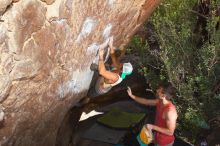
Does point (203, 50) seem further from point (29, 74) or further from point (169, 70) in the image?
point (29, 74)

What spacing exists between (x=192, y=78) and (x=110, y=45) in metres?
1.41

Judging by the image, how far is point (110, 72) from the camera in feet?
20.0

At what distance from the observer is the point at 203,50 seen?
268 inches

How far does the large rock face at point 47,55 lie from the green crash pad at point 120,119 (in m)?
0.94

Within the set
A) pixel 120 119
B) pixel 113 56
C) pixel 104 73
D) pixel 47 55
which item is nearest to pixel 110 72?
pixel 104 73

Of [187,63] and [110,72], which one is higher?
[110,72]

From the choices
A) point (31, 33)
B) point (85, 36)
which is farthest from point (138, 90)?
point (31, 33)

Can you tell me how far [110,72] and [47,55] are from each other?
1.24 metres

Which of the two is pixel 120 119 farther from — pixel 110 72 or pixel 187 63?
pixel 110 72

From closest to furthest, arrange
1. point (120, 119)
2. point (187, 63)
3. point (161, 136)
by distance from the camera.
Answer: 1. point (161, 136)
2. point (187, 63)
3. point (120, 119)

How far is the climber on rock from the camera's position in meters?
6.05

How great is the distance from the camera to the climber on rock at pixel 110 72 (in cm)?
605

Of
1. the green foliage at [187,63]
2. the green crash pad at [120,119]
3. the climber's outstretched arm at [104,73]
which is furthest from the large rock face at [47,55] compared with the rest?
the green crash pad at [120,119]

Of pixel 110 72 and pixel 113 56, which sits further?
pixel 113 56
